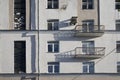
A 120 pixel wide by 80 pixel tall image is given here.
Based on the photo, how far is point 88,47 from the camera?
46.3 metres

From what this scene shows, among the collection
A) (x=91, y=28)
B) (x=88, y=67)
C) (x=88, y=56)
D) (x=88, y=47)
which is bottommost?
(x=88, y=67)

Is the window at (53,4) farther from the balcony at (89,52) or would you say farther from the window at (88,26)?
the balcony at (89,52)

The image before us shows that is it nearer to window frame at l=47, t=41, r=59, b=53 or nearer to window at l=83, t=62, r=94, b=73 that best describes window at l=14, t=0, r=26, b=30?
window frame at l=47, t=41, r=59, b=53

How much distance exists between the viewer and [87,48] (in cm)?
4619

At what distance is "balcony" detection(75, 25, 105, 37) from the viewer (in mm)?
45787

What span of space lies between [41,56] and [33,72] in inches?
49.4

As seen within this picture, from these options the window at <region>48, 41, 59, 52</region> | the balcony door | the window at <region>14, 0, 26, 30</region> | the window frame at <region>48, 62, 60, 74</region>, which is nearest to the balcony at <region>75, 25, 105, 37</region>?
the balcony door

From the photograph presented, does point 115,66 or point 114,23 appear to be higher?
point 114,23

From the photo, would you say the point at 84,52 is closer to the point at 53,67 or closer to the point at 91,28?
the point at 91,28

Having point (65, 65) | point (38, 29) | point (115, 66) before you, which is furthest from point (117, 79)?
point (38, 29)

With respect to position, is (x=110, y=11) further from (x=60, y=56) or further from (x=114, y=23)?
(x=60, y=56)

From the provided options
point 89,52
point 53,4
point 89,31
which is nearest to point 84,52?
point 89,52

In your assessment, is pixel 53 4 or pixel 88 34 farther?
pixel 53 4

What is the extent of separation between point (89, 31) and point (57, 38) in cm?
231
